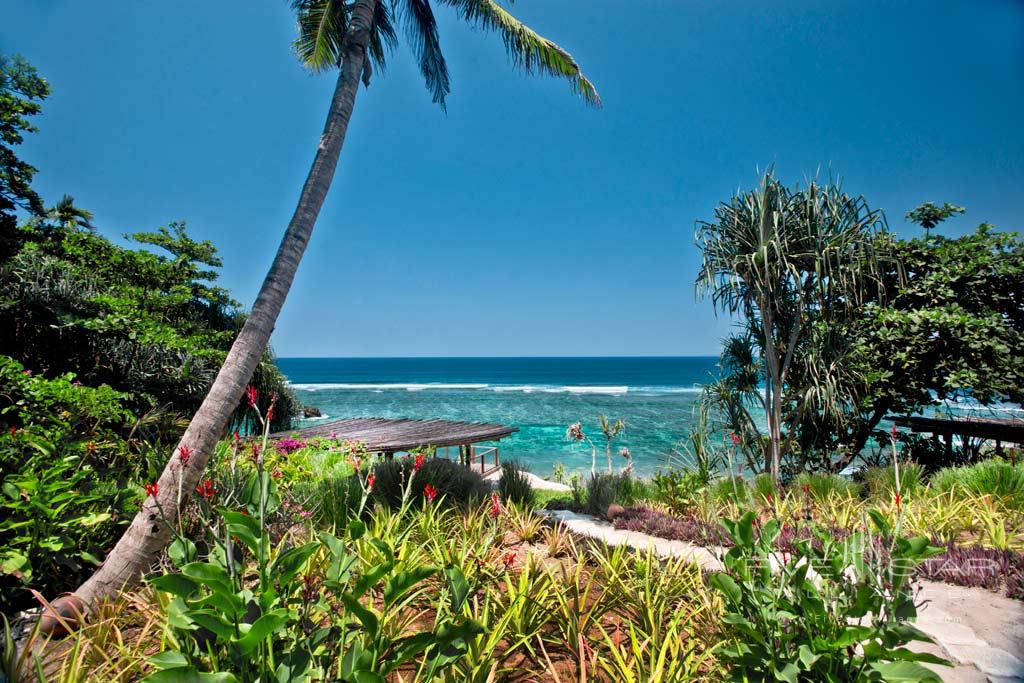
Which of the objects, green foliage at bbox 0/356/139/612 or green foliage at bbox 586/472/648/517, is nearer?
green foliage at bbox 0/356/139/612

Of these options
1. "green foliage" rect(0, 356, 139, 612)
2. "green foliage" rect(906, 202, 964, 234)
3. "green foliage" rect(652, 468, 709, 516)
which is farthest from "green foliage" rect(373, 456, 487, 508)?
"green foliage" rect(906, 202, 964, 234)

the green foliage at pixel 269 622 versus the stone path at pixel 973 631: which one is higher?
the green foliage at pixel 269 622

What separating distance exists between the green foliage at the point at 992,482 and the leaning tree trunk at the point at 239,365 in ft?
25.5

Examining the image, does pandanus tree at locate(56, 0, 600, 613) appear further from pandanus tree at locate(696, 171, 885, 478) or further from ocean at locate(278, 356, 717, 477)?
ocean at locate(278, 356, 717, 477)

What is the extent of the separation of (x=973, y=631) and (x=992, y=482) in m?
4.21

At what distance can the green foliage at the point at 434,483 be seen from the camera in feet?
16.0

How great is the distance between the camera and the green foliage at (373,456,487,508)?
16.0 feet

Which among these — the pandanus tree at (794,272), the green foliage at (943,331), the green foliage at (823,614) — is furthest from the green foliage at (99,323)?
the green foliage at (943,331)

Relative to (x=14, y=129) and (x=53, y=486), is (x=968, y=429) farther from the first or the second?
(x=14, y=129)

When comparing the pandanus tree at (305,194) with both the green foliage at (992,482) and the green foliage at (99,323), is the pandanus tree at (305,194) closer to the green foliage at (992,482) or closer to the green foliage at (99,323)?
the green foliage at (99,323)

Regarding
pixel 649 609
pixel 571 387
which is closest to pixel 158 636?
pixel 649 609

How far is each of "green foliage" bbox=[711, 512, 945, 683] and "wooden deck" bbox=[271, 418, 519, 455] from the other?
26.4ft

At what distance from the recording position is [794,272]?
6.96 meters

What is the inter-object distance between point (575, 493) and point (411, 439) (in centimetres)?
454
